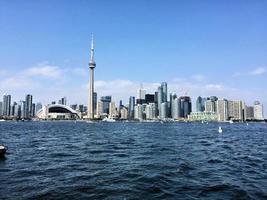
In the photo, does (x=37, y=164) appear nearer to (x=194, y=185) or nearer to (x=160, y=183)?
(x=160, y=183)

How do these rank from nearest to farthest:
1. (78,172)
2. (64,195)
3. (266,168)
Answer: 1. (64,195)
2. (78,172)
3. (266,168)

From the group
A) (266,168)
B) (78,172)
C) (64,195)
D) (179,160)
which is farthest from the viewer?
(179,160)

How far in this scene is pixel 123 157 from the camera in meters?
42.7

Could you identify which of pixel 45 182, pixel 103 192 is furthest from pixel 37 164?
pixel 103 192

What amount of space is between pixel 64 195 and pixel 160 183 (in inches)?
326

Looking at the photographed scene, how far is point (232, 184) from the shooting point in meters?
26.7

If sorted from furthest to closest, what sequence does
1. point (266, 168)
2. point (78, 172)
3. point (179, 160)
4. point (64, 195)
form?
point (179, 160) → point (266, 168) → point (78, 172) → point (64, 195)

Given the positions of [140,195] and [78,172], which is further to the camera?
[78,172]

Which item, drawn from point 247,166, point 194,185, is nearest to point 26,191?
point 194,185

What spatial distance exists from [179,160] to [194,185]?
1415 centimetres

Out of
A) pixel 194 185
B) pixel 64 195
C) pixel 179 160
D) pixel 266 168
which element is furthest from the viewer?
pixel 179 160

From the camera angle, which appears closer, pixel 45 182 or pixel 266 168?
pixel 45 182

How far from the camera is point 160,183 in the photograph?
88.0 ft

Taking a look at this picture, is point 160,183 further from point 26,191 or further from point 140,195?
point 26,191
